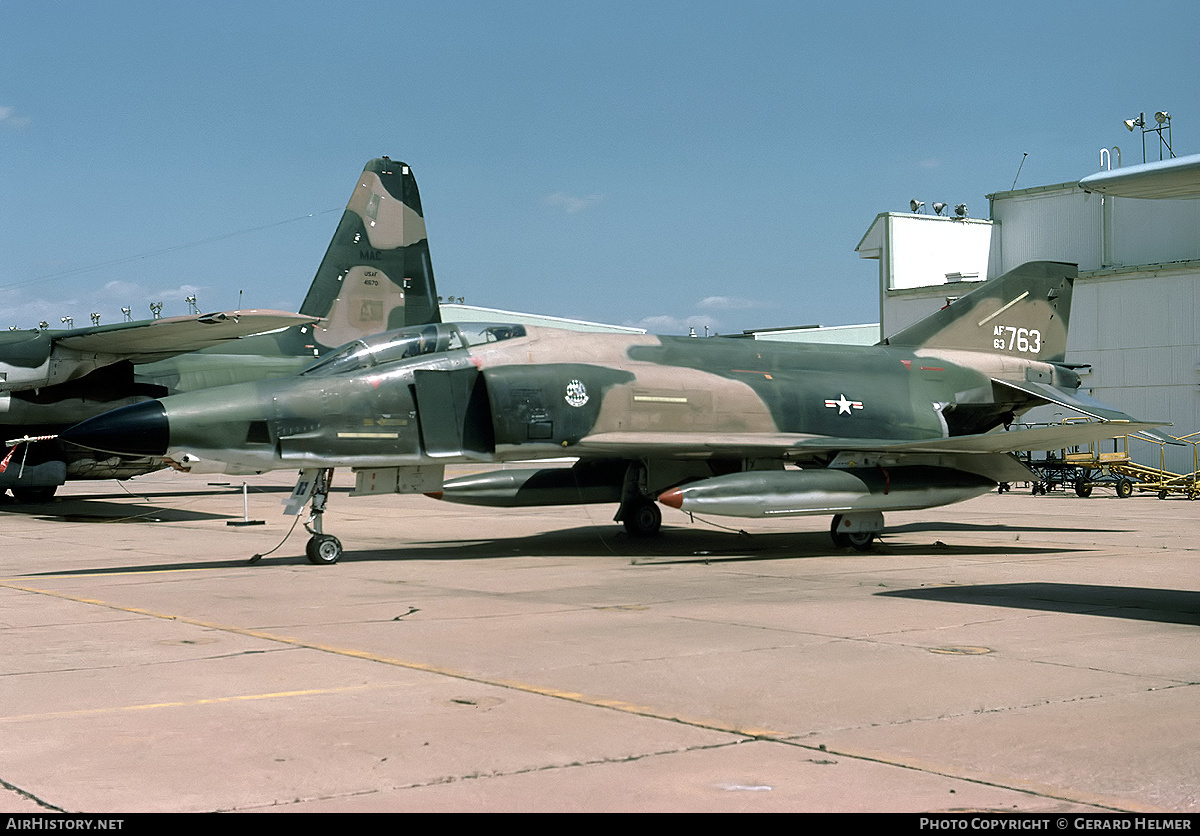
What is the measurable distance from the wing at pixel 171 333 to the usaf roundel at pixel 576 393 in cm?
644

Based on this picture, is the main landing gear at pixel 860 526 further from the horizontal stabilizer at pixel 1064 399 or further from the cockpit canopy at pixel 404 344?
the cockpit canopy at pixel 404 344

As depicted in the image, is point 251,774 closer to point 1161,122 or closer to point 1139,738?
point 1139,738

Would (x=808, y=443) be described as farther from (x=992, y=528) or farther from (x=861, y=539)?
(x=992, y=528)

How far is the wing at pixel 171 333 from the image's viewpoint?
18.3m

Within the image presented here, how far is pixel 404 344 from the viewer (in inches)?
505

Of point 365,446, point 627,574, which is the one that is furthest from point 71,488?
point 627,574

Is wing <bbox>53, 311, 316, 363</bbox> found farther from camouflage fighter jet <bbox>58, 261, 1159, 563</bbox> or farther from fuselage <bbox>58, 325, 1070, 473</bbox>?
fuselage <bbox>58, 325, 1070, 473</bbox>

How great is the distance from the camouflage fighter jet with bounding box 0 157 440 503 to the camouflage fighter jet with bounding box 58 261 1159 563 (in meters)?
5.77

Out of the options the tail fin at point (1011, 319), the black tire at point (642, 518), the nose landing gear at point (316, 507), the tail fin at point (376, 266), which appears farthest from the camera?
the tail fin at point (376, 266)

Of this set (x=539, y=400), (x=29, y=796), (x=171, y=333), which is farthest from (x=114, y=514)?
(x=29, y=796)

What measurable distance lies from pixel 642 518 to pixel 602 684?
31.5 feet

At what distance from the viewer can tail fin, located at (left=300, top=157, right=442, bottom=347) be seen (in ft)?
76.7

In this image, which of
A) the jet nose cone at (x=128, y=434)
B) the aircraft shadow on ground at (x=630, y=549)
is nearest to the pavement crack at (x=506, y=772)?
the jet nose cone at (x=128, y=434)
